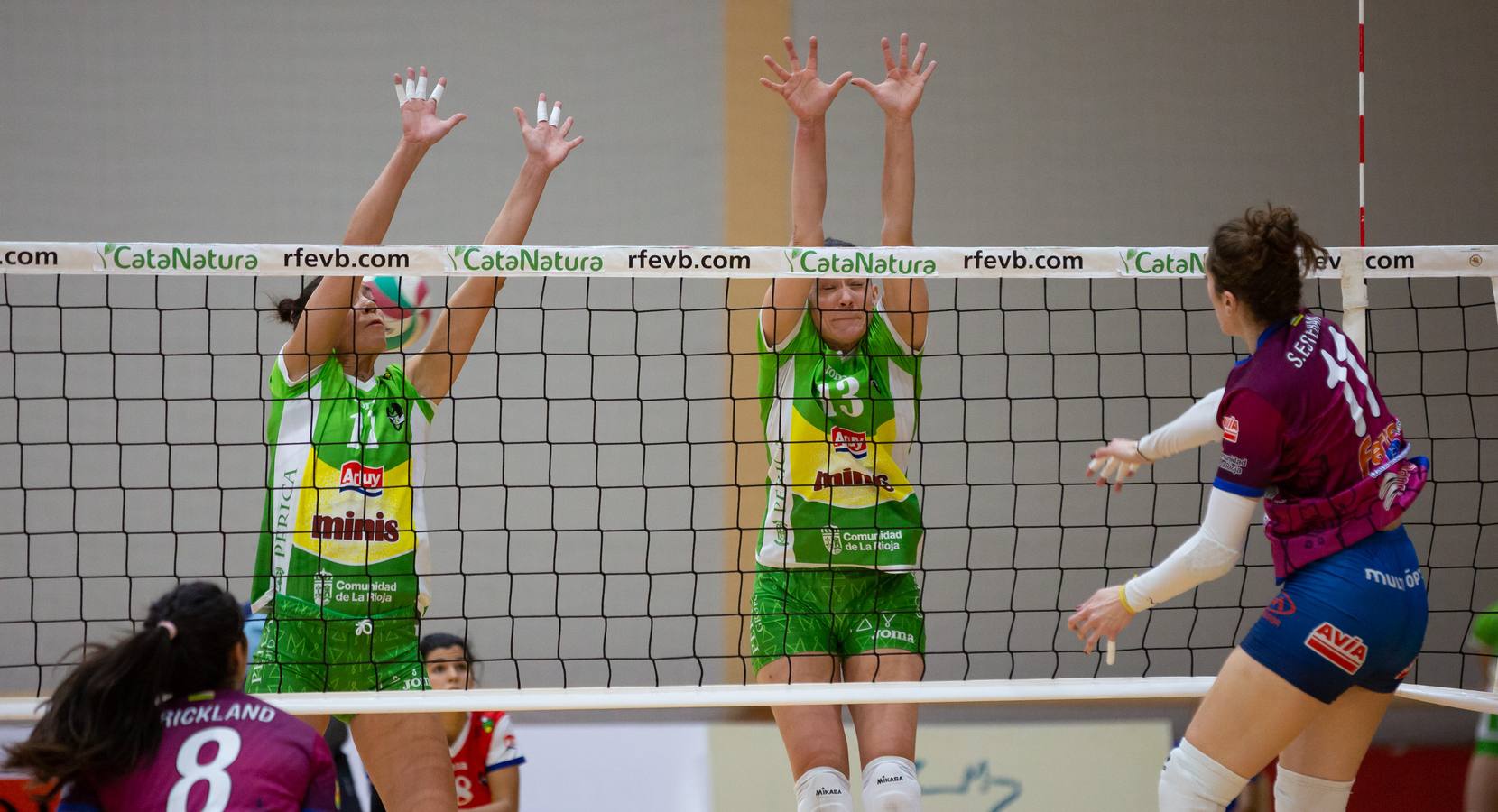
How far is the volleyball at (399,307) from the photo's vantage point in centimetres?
395

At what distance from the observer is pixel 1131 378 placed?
7840mm

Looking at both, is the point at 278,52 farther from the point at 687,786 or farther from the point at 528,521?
the point at 687,786

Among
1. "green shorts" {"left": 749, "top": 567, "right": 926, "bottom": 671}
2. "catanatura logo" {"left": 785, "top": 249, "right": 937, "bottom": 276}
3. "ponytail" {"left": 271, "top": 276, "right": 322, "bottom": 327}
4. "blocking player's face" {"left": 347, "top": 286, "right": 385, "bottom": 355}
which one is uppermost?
"catanatura logo" {"left": 785, "top": 249, "right": 937, "bottom": 276}

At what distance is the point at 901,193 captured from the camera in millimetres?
3986

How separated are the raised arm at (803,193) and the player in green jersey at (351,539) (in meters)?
0.95

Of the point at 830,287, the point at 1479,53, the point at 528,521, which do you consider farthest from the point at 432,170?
the point at 1479,53

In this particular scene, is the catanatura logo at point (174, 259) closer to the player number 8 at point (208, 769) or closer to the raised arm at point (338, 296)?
the raised arm at point (338, 296)

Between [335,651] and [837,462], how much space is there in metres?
1.53

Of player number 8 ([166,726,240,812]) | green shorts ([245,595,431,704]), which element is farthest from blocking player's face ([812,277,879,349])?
player number 8 ([166,726,240,812])

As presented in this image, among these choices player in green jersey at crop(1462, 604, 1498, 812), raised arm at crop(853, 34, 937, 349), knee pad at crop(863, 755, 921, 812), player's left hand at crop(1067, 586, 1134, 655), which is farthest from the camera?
player in green jersey at crop(1462, 604, 1498, 812)

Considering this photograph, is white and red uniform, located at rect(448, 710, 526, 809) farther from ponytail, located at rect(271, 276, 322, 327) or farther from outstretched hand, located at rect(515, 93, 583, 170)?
outstretched hand, located at rect(515, 93, 583, 170)

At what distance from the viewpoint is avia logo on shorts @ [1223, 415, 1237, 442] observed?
2.88 metres

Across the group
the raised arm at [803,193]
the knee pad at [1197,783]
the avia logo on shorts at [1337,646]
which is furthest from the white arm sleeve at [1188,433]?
the raised arm at [803,193]

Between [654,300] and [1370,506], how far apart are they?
508cm
